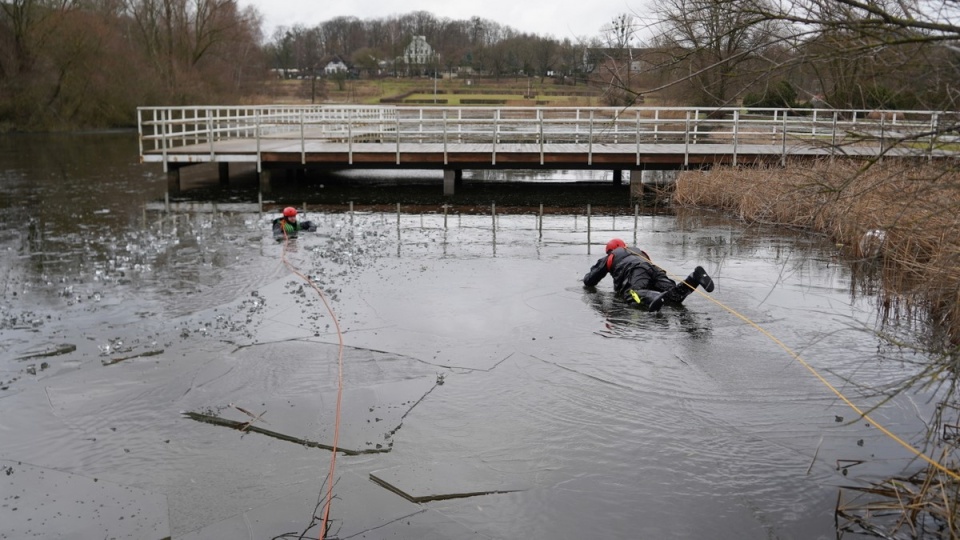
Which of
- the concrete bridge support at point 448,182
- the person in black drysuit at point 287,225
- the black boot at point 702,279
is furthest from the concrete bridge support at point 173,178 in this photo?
the black boot at point 702,279

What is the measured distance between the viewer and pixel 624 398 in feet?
24.0

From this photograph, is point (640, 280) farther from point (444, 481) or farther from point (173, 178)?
point (173, 178)

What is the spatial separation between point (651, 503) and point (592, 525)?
478mm

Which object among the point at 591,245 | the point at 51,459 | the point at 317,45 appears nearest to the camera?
the point at 51,459

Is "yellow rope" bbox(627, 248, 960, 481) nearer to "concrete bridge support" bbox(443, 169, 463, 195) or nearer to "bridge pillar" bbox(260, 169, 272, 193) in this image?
"concrete bridge support" bbox(443, 169, 463, 195)

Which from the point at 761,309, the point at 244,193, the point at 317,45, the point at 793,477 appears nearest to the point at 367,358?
the point at 793,477

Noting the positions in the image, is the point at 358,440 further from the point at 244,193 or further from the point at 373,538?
the point at 244,193

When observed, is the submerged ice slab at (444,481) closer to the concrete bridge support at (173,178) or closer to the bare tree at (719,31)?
the bare tree at (719,31)

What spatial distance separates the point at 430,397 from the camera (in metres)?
7.36

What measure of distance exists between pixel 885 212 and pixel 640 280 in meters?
3.85

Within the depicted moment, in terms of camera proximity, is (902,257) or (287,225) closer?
(902,257)

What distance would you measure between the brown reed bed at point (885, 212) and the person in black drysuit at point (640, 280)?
1.51 m

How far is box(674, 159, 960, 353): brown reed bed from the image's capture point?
5797 millimetres

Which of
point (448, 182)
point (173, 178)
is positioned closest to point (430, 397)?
point (448, 182)
